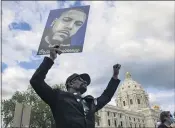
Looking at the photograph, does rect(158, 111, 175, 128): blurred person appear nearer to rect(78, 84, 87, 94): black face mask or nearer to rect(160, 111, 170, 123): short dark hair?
rect(160, 111, 170, 123): short dark hair

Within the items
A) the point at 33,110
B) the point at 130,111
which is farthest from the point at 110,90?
the point at 130,111

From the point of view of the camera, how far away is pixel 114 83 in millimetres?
3418

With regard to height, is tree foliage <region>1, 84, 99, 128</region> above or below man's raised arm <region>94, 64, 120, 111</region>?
above

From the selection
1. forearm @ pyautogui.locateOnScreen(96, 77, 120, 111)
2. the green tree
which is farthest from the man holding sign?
the green tree

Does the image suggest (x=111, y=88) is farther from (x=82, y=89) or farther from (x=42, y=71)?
(x=42, y=71)

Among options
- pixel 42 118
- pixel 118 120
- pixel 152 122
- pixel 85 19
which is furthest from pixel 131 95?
pixel 85 19

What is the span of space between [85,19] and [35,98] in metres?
25.8

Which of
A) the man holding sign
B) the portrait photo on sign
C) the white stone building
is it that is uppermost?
the white stone building

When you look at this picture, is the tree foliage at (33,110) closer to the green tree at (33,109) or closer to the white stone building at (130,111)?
the green tree at (33,109)

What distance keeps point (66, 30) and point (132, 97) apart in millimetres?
92485

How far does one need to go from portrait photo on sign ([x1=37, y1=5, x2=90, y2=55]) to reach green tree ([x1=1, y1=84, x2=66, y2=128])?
23.9 meters

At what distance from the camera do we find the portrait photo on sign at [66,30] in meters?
3.56

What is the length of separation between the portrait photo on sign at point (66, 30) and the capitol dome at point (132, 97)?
299 feet

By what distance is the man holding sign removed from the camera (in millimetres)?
2723
